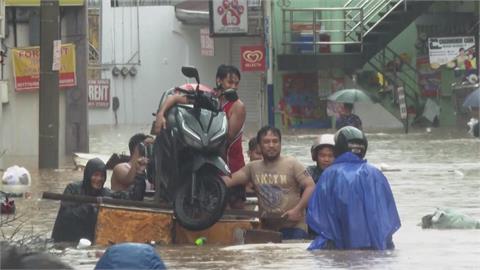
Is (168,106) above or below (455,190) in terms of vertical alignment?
above

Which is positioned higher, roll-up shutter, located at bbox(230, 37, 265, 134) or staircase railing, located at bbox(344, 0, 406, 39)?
staircase railing, located at bbox(344, 0, 406, 39)

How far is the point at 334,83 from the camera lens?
4703cm

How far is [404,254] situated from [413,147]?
69.3ft

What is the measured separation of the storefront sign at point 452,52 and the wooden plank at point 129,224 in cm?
3355

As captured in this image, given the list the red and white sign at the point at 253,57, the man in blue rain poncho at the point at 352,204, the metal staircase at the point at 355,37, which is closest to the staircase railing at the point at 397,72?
the metal staircase at the point at 355,37

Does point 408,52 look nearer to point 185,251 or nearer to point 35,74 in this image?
point 35,74

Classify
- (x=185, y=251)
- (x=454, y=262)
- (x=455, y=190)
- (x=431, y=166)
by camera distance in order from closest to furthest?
(x=454, y=262) < (x=185, y=251) < (x=455, y=190) < (x=431, y=166)

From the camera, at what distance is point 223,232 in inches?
474

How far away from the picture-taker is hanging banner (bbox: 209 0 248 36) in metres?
41.2

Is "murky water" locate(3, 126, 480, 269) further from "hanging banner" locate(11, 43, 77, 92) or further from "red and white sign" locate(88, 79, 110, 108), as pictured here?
"red and white sign" locate(88, 79, 110, 108)

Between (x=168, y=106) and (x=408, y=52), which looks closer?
(x=168, y=106)

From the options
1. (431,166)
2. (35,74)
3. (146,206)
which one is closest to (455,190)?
(431,166)

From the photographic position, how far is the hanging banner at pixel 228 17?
135ft

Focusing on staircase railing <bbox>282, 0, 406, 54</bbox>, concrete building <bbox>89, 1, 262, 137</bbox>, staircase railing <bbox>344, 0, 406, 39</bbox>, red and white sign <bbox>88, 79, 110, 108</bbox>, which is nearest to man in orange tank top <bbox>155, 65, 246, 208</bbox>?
staircase railing <bbox>282, 0, 406, 54</bbox>
